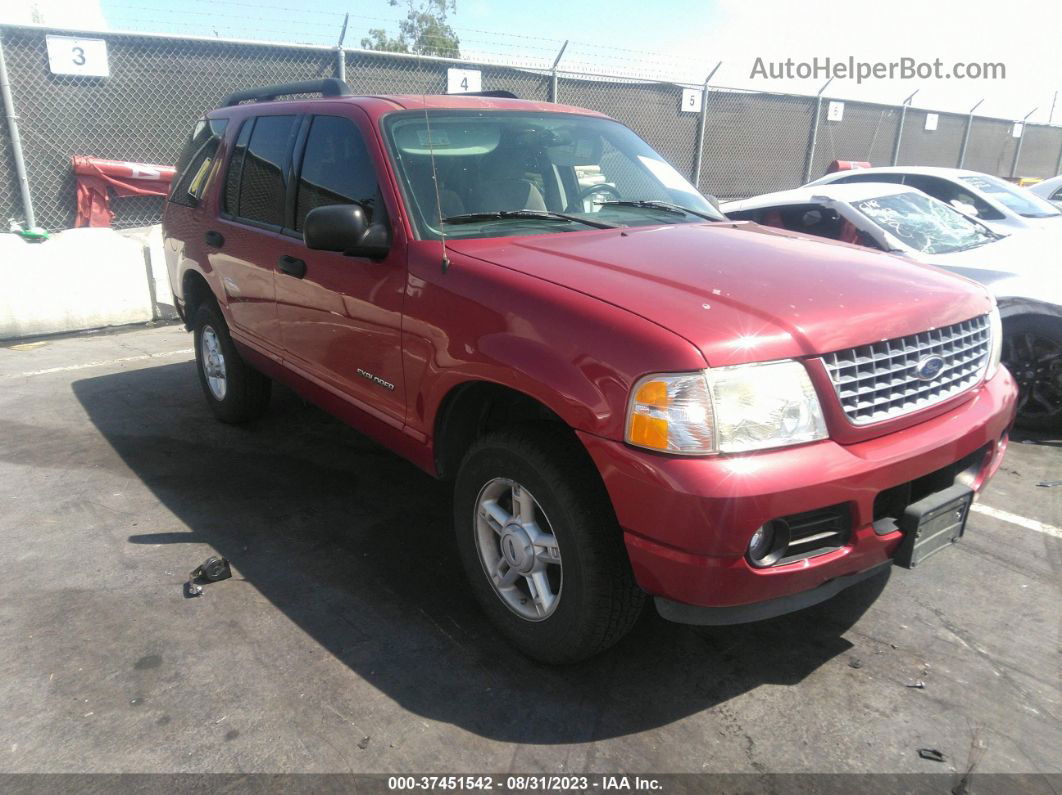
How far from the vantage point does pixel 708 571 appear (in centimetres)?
218

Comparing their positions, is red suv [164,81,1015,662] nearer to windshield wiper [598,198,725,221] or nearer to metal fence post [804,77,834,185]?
windshield wiper [598,198,725,221]

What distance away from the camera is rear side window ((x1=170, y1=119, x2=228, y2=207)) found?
16.0 ft

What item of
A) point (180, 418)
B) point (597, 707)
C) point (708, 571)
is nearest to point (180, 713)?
point (597, 707)

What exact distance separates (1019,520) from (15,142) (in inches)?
367

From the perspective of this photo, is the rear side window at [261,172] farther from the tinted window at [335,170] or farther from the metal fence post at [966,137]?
the metal fence post at [966,137]

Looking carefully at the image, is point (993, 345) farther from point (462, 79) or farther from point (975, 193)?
point (462, 79)

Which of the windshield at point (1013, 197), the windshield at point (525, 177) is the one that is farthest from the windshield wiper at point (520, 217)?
the windshield at point (1013, 197)

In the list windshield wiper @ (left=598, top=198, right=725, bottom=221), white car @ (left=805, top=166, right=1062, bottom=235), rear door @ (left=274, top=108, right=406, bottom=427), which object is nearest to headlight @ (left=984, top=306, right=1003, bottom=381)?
windshield wiper @ (left=598, top=198, right=725, bottom=221)

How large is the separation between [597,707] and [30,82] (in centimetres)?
941

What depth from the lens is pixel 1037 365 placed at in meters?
4.81

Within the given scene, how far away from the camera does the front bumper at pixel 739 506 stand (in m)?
2.12

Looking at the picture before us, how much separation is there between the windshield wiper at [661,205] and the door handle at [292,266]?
56.2 inches

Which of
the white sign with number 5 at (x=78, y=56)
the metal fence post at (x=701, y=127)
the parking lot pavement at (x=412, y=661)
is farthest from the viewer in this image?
the metal fence post at (x=701, y=127)

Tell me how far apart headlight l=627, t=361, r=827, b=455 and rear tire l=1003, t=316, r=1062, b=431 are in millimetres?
3372
